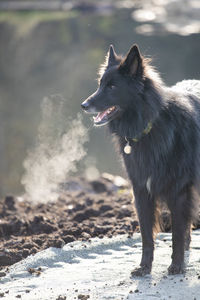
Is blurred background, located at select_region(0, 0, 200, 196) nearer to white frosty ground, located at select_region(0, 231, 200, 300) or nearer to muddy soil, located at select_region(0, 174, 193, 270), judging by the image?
muddy soil, located at select_region(0, 174, 193, 270)

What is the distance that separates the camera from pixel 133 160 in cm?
506

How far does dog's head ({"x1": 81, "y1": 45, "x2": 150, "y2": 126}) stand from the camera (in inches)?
193

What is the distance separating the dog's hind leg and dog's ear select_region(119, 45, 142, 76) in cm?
123

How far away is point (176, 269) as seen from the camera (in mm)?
5062

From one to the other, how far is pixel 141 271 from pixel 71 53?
19863 millimetres

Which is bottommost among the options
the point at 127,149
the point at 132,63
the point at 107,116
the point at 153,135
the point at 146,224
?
the point at 146,224

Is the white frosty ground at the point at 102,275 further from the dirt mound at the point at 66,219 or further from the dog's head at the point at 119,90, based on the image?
the dog's head at the point at 119,90

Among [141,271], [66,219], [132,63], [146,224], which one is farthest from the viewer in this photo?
[66,219]

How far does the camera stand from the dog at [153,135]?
493 cm

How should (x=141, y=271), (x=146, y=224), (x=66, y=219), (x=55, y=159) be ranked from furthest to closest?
1. (x=55, y=159)
2. (x=66, y=219)
3. (x=146, y=224)
4. (x=141, y=271)

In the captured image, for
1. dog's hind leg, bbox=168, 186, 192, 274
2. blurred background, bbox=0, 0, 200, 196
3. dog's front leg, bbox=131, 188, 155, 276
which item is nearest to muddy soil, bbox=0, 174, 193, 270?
dog's front leg, bbox=131, 188, 155, 276

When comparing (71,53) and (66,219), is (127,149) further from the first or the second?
(71,53)

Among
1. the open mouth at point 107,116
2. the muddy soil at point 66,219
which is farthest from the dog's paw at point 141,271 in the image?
the open mouth at point 107,116

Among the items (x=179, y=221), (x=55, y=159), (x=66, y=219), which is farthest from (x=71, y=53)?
(x=179, y=221)
